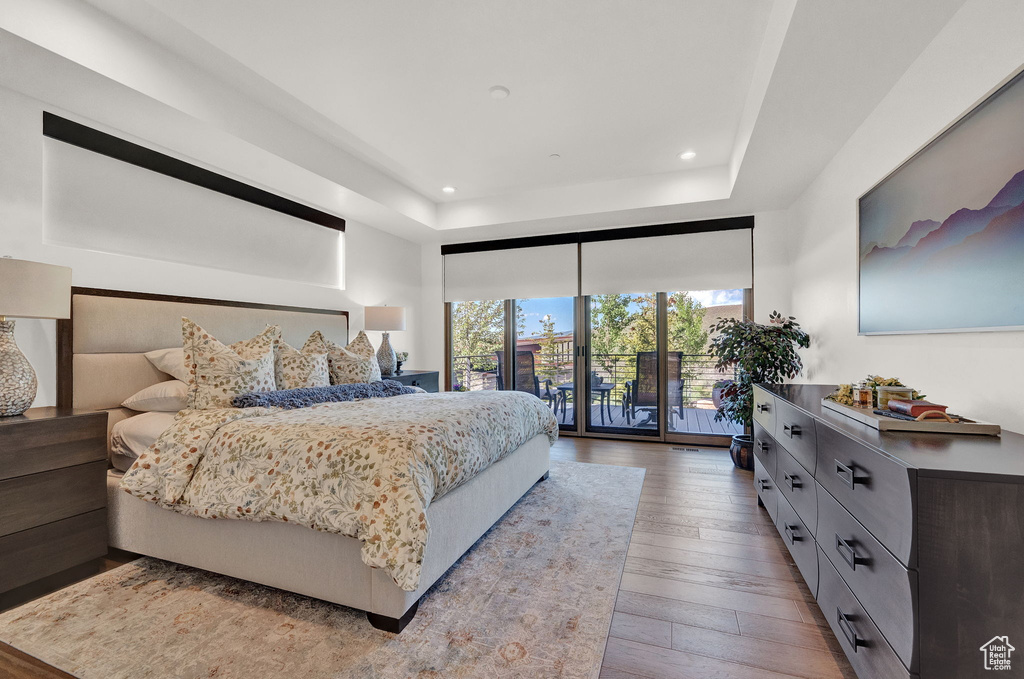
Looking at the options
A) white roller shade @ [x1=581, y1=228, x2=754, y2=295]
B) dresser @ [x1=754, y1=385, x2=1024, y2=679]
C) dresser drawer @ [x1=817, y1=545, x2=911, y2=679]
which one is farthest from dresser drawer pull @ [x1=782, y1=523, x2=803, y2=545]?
white roller shade @ [x1=581, y1=228, x2=754, y2=295]

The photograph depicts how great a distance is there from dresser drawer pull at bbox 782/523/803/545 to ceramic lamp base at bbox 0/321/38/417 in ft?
11.6

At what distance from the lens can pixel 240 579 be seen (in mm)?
2068

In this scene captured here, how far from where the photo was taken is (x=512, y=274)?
5441mm

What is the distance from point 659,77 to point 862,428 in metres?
2.28

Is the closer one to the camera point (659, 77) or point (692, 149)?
point (659, 77)

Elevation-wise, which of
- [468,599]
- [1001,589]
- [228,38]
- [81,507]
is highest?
[228,38]

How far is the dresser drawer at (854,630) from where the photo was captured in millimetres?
1152

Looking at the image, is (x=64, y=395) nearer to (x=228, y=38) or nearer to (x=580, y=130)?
(x=228, y=38)

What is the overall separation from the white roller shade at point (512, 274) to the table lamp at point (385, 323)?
47.8 inches

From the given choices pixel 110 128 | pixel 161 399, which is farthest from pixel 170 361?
pixel 110 128

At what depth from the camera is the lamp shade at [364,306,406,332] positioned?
15.0 feet

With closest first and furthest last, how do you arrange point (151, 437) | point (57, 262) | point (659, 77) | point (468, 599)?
point (468, 599)
point (151, 437)
point (57, 262)
point (659, 77)

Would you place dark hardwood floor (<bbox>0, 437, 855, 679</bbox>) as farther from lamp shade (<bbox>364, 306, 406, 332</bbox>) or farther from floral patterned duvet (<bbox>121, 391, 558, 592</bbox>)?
lamp shade (<bbox>364, 306, 406, 332</bbox>)

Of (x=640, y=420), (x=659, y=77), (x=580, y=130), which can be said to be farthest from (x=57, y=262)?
(x=640, y=420)
